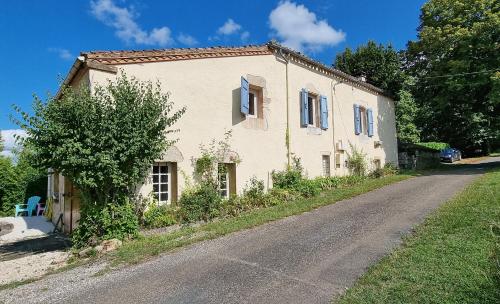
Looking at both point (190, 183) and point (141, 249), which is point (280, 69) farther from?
point (141, 249)

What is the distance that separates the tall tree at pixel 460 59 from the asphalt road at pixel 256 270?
43.8 ft

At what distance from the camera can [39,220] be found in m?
13.6

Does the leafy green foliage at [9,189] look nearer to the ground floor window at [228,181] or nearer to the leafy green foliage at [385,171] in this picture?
the ground floor window at [228,181]

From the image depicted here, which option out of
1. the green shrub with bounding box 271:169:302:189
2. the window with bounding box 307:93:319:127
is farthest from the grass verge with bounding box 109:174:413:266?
the window with bounding box 307:93:319:127

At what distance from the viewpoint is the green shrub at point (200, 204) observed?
9.38 meters

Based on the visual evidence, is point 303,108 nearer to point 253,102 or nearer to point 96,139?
point 253,102

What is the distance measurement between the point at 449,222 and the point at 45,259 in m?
8.34

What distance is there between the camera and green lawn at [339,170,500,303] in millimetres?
3863

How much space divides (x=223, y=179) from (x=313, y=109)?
598 centimetres

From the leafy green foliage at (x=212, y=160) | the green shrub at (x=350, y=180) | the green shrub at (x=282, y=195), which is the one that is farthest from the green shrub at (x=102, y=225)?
the green shrub at (x=350, y=180)

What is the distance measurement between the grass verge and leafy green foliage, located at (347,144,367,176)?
5.31 m

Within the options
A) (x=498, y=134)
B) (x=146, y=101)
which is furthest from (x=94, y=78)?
(x=498, y=134)

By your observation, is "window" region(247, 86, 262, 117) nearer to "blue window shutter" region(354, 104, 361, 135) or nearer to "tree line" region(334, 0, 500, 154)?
"blue window shutter" region(354, 104, 361, 135)

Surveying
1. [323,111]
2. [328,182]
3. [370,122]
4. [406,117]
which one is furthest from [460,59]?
[328,182]
